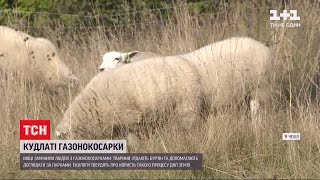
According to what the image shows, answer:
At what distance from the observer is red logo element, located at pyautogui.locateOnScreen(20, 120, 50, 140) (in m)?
5.47

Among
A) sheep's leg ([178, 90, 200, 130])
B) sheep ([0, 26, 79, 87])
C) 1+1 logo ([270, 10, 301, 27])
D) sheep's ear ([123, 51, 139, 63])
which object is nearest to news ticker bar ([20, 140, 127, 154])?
sheep's leg ([178, 90, 200, 130])

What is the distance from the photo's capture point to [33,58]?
804 cm

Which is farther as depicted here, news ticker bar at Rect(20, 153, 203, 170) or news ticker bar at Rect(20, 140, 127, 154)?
news ticker bar at Rect(20, 140, 127, 154)

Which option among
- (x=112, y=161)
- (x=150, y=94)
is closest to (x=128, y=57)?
(x=150, y=94)

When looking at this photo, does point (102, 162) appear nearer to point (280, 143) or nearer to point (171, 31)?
point (280, 143)

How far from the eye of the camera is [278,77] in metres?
6.72

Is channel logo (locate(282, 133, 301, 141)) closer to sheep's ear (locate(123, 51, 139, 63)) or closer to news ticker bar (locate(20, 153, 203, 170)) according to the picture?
news ticker bar (locate(20, 153, 203, 170))

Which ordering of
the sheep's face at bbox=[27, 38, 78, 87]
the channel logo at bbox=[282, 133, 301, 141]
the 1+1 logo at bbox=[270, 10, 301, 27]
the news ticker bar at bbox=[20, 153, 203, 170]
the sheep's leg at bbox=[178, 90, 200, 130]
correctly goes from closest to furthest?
1. the news ticker bar at bbox=[20, 153, 203, 170]
2. the channel logo at bbox=[282, 133, 301, 141]
3. the sheep's leg at bbox=[178, 90, 200, 130]
4. the 1+1 logo at bbox=[270, 10, 301, 27]
5. the sheep's face at bbox=[27, 38, 78, 87]

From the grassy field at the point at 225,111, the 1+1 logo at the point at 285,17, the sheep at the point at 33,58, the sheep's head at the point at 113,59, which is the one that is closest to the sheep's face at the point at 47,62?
the sheep at the point at 33,58

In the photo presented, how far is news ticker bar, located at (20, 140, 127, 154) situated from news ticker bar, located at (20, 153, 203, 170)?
4.2 inches

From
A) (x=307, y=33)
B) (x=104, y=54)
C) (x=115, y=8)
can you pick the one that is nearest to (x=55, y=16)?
(x=115, y=8)

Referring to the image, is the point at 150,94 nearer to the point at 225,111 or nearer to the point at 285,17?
the point at 225,111

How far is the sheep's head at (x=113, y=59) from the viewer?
719cm

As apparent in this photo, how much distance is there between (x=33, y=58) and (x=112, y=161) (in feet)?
11.2
